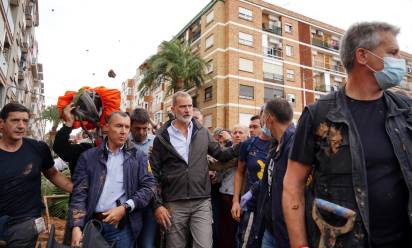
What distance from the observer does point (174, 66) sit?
79.8 feet

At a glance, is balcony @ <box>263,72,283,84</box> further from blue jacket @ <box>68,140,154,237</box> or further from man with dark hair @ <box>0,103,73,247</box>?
man with dark hair @ <box>0,103,73,247</box>

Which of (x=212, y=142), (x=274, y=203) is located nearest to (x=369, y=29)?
(x=274, y=203)

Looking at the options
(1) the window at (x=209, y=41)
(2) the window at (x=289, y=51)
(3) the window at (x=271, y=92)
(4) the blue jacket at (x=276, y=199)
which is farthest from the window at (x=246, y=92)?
(4) the blue jacket at (x=276, y=199)

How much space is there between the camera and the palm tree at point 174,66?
24.6 meters

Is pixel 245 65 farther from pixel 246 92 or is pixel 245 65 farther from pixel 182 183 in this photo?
pixel 182 183

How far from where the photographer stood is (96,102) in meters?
3.42

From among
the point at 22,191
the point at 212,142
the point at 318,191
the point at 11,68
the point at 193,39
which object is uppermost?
the point at 193,39

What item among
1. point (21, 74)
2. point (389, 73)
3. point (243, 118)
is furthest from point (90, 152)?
point (21, 74)

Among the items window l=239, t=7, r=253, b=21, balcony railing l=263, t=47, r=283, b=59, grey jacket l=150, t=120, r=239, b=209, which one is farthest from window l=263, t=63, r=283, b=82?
grey jacket l=150, t=120, r=239, b=209

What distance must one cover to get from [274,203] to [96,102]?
217cm

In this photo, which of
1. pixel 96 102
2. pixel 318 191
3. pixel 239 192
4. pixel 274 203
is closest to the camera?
pixel 318 191

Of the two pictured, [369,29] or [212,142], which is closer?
[369,29]

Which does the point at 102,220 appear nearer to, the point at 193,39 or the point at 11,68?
the point at 11,68

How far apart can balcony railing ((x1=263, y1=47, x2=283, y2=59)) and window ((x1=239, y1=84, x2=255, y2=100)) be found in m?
4.19
